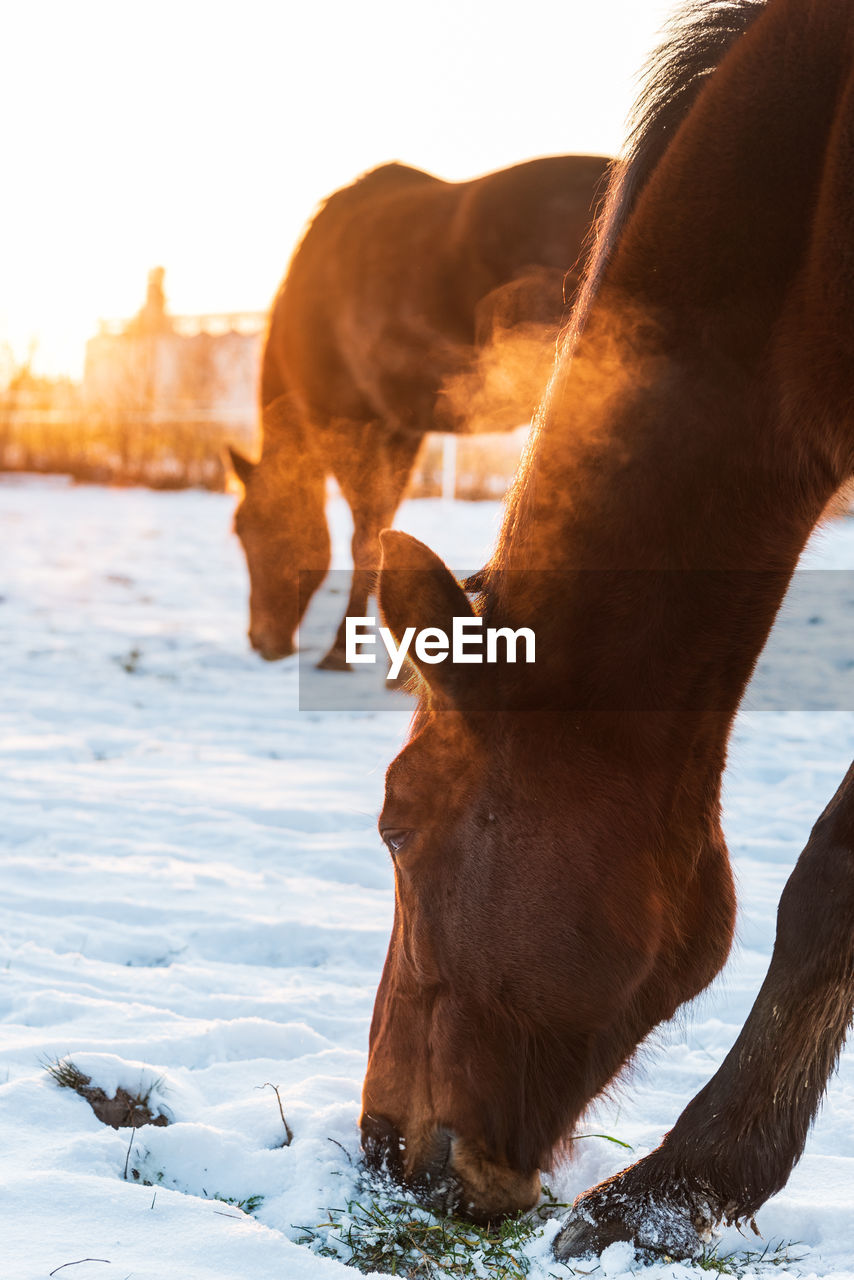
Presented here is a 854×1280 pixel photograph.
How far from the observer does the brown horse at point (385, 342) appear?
5.15 m

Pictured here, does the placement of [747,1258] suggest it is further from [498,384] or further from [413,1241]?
[498,384]

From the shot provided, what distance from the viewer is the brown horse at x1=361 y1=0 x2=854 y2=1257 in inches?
71.2

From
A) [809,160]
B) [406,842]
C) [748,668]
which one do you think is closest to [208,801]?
[406,842]

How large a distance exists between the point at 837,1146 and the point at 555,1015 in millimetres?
689

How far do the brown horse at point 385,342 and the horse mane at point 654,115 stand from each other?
2.69 meters

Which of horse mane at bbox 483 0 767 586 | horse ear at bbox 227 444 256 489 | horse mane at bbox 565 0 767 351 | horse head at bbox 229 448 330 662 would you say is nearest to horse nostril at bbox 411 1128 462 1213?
horse mane at bbox 483 0 767 586

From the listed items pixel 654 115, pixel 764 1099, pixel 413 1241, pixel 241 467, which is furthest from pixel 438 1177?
pixel 241 467

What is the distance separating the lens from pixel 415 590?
185 cm

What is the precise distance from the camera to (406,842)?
199 centimetres

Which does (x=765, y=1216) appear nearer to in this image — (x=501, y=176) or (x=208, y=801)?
(x=208, y=801)

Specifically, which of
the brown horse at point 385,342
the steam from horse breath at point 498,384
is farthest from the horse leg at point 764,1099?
the steam from horse breath at point 498,384

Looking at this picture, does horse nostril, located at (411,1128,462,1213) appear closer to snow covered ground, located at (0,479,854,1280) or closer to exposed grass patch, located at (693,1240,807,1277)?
snow covered ground, located at (0,479,854,1280)

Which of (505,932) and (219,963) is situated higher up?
Answer: (505,932)

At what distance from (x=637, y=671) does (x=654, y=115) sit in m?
0.96
